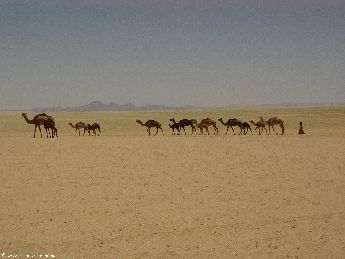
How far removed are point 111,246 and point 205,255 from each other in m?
1.47

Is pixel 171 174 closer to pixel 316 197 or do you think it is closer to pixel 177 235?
pixel 316 197

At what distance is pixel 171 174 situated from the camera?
1346 cm

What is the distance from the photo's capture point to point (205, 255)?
262 inches

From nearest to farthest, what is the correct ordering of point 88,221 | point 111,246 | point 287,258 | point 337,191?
point 287,258, point 111,246, point 88,221, point 337,191

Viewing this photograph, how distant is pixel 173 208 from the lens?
9.32 m

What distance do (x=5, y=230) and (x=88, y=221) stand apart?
1.44 m

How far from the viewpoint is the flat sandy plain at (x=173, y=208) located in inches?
276

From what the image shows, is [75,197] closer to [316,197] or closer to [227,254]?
[227,254]

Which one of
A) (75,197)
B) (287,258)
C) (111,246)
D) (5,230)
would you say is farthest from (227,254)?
(75,197)

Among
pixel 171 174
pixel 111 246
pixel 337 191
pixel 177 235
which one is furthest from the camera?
pixel 171 174

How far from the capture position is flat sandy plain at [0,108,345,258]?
7000 mm

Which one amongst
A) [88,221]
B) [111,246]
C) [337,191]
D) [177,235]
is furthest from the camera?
[337,191]

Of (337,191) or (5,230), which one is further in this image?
(337,191)

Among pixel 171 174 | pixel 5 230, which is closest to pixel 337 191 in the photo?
pixel 171 174
